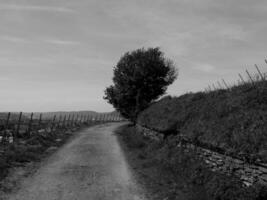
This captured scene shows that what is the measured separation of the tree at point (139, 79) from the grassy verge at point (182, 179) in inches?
898

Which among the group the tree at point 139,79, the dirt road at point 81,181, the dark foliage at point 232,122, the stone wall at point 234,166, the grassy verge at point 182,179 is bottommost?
the dirt road at point 81,181

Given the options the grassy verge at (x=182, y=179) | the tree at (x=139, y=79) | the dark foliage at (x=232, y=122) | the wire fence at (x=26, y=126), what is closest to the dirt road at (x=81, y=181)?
the grassy verge at (x=182, y=179)

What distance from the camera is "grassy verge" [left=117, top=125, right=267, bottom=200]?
7.70 meters

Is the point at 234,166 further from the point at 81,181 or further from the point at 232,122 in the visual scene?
the point at 81,181

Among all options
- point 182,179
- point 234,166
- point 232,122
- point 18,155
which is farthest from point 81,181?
point 232,122

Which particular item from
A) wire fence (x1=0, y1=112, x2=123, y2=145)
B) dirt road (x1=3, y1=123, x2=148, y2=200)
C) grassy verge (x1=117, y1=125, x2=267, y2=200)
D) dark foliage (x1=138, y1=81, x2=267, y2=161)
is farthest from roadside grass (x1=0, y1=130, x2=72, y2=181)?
dark foliage (x1=138, y1=81, x2=267, y2=161)

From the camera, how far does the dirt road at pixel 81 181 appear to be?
8.50m

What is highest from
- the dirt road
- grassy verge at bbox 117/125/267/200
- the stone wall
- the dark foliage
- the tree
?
the tree

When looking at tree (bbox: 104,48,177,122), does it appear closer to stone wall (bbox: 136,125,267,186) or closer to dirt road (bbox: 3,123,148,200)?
dirt road (bbox: 3,123,148,200)

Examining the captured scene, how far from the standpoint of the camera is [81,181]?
1019 cm

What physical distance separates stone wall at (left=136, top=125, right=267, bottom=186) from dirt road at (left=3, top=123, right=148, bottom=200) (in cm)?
278

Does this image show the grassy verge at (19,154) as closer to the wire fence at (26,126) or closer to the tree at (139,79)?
the wire fence at (26,126)

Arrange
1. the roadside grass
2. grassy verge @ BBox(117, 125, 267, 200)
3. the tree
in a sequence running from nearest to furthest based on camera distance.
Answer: grassy verge @ BBox(117, 125, 267, 200) → the roadside grass → the tree

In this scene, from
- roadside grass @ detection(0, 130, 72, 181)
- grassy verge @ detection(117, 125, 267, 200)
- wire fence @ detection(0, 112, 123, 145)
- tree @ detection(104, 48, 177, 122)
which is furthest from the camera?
tree @ detection(104, 48, 177, 122)
